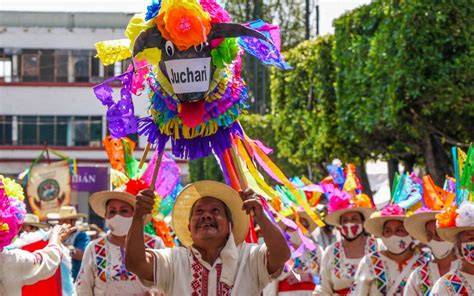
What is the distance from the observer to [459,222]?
871 centimetres

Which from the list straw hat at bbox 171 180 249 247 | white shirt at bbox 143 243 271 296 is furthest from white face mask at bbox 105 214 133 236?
white shirt at bbox 143 243 271 296

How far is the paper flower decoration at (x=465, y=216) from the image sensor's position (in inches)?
341

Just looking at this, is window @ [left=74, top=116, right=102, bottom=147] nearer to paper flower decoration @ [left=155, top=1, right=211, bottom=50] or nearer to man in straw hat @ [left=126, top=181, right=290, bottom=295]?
man in straw hat @ [left=126, top=181, right=290, bottom=295]

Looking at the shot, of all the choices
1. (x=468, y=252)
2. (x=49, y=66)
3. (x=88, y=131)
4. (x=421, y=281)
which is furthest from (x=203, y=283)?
(x=49, y=66)

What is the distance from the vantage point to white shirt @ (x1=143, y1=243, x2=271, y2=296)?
24.0ft

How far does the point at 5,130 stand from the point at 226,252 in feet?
155

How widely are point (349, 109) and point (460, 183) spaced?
58.6ft

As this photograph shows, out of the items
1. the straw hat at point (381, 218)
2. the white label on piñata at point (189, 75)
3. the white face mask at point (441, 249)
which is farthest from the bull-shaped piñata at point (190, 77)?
the straw hat at point (381, 218)

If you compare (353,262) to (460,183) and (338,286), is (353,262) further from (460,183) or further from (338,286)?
(460,183)

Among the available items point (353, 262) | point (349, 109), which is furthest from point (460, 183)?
point (349, 109)

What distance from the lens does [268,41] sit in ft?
23.5

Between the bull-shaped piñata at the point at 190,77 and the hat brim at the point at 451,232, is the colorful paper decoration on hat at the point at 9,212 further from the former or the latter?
the hat brim at the point at 451,232

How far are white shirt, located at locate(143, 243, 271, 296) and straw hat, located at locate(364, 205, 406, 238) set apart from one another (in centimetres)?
564

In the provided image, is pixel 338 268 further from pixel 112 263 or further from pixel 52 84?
pixel 52 84
